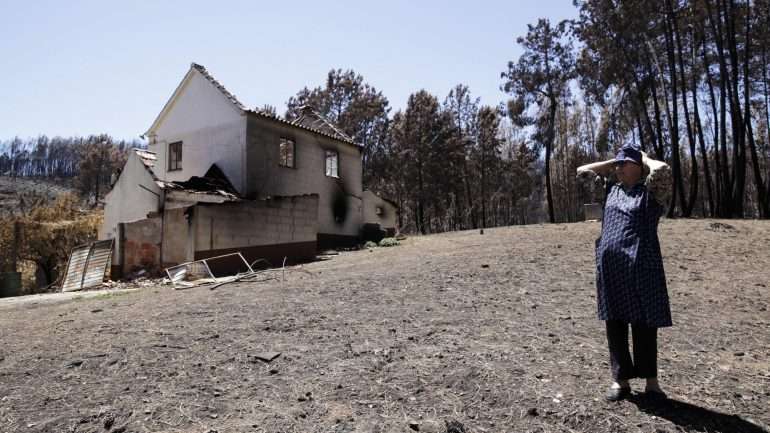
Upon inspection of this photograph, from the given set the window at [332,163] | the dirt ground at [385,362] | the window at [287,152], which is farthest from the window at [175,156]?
the dirt ground at [385,362]

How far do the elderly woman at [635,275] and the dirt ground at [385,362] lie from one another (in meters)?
0.27

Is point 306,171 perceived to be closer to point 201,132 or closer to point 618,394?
point 201,132

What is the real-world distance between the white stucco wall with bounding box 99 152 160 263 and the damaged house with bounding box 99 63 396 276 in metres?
0.04

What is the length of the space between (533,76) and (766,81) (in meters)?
10.7

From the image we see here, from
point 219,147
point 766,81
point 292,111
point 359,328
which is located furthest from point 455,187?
point 359,328

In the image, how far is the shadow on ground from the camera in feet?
8.64

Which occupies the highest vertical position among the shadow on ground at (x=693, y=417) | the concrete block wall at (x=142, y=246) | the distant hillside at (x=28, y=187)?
the distant hillside at (x=28, y=187)

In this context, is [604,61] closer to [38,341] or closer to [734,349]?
[734,349]

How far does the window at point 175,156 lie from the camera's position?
18844 mm

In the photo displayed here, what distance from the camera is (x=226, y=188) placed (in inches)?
647

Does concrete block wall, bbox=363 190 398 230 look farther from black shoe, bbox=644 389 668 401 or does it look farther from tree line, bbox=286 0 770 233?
black shoe, bbox=644 389 668 401

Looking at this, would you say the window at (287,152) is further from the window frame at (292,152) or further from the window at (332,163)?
the window at (332,163)

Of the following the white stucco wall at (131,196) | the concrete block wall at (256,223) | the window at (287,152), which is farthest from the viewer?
the window at (287,152)

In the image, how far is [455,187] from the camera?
35.5 metres
